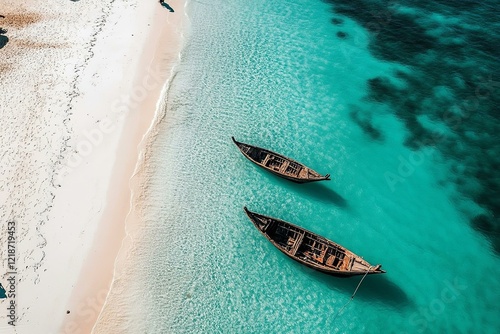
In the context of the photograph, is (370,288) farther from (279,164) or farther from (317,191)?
(279,164)

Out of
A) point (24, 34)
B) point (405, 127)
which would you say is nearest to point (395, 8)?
point (405, 127)

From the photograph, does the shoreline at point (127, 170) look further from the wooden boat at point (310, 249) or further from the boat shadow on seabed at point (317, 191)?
the boat shadow on seabed at point (317, 191)

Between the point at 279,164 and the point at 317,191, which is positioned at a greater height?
the point at 279,164

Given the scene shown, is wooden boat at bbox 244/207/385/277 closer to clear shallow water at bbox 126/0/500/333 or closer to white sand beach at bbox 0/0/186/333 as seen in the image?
clear shallow water at bbox 126/0/500/333

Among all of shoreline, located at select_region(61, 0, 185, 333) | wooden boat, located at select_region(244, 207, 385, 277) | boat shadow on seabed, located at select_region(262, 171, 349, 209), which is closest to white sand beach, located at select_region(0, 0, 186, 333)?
shoreline, located at select_region(61, 0, 185, 333)

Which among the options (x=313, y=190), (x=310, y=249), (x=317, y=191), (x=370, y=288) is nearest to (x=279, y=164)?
(x=313, y=190)
